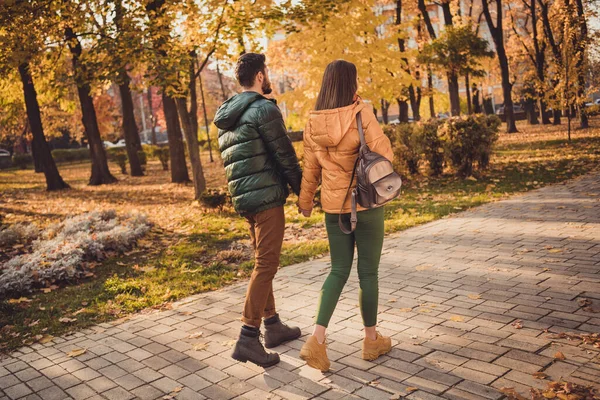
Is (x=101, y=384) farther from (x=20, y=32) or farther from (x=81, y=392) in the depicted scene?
(x=20, y=32)

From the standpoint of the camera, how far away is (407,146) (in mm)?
14805

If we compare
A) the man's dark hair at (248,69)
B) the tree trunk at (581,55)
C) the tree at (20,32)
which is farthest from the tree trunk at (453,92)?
the man's dark hair at (248,69)

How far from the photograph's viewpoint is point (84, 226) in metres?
9.28

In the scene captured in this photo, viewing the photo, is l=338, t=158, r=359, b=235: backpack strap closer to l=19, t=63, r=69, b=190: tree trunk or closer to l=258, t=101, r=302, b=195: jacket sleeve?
l=258, t=101, r=302, b=195: jacket sleeve

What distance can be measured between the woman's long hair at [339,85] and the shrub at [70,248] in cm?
483

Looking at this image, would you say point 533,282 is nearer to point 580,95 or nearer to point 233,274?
point 233,274

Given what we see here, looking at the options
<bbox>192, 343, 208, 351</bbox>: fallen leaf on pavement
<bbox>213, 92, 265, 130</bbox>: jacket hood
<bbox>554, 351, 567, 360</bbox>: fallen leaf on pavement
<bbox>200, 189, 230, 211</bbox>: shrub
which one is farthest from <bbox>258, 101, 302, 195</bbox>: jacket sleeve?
<bbox>200, 189, 230, 211</bbox>: shrub

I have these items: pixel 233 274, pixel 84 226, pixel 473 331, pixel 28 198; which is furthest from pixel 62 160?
pixel 473 331

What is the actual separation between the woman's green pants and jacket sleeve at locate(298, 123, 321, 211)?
185mm

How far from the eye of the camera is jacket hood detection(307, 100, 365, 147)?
379 centimetres

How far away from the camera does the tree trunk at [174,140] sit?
19.0 m

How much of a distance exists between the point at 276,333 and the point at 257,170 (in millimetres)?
1351

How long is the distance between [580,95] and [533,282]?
18.8 meters

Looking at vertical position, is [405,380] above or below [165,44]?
below
